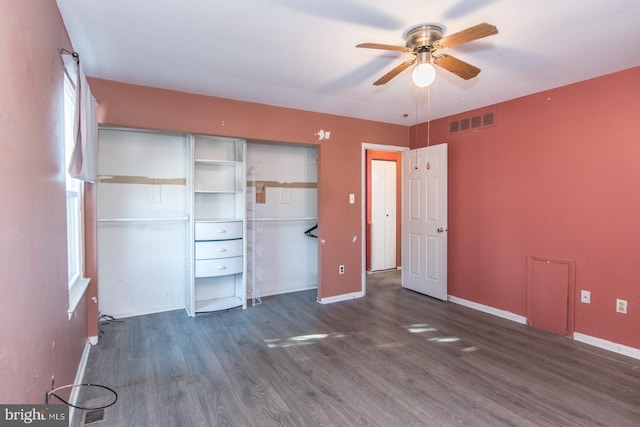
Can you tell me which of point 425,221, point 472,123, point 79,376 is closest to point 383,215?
point 425,221

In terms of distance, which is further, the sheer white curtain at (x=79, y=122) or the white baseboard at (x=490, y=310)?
the white baseboard at (x=490, y=310)

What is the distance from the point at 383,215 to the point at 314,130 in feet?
8.16

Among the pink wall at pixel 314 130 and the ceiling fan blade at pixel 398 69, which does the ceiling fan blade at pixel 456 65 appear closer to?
the ceiling fan blade at pixel 398 69

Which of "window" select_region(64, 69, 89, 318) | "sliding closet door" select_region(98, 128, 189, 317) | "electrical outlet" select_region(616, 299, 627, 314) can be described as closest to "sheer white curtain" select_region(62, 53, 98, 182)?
"window" select_region(64, 69, 89, 318)

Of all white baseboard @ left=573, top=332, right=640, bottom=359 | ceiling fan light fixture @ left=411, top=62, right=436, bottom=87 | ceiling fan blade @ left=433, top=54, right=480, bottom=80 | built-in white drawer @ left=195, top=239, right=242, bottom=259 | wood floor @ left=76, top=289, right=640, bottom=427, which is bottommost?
wood floor @ left=76, top=289, right=640, bottom=427

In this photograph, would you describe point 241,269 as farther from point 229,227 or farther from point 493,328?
point 493,328

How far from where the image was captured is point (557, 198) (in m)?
3.23

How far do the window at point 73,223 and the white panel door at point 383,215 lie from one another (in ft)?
14.0

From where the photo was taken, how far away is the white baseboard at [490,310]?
3526 mm

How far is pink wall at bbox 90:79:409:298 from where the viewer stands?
311 cm

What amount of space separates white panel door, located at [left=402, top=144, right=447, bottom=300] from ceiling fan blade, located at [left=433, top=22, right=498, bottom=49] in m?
2.25

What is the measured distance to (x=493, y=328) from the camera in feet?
11.0

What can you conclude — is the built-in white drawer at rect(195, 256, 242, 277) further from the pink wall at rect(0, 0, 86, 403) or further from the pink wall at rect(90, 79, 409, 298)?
the pink wall at rect(0, 0, 86, 403)

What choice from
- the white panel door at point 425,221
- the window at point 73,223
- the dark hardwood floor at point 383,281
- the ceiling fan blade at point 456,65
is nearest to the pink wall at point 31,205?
the window at point 73,223
